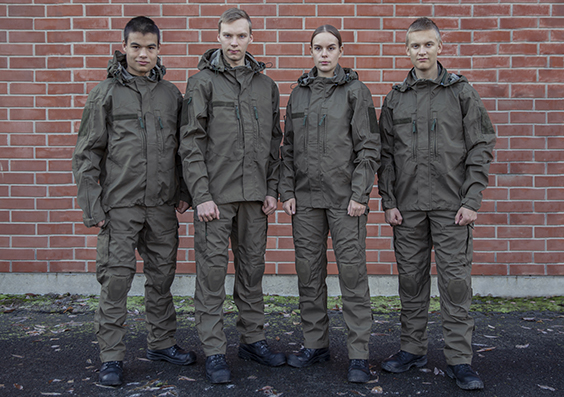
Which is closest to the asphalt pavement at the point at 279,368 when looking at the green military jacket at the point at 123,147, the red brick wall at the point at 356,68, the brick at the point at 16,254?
the brick at the point at 16,254

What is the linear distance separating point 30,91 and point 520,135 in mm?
4838

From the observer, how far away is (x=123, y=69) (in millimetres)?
3105

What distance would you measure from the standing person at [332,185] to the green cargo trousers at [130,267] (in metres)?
0.89

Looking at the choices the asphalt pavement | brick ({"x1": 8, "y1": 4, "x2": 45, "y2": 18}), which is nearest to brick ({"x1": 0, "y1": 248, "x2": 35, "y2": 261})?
the asphalt pavement

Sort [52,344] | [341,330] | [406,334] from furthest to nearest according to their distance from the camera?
[341,330] → [52,344] → [406,334]

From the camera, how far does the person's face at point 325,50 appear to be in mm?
3088

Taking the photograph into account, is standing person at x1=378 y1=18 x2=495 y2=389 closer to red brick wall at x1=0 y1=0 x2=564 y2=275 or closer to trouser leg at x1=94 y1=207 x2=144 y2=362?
red brick wall at x1=0 y1=0 x2=564 y2=275

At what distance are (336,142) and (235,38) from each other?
946mm

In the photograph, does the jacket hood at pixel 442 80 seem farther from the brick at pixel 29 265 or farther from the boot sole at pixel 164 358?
the brick at pixel 29 265

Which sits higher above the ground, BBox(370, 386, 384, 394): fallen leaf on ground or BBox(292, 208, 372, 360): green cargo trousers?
BBox(292, 208, 372, 360): green cargo trousers

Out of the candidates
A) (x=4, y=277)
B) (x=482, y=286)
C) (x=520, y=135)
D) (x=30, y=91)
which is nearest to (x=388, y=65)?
(x=520, y=135)

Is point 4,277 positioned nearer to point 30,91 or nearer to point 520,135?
point 30,91

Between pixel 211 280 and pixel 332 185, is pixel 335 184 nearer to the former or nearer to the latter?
pixel 332 185

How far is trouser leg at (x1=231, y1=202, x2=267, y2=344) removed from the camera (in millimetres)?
3205
